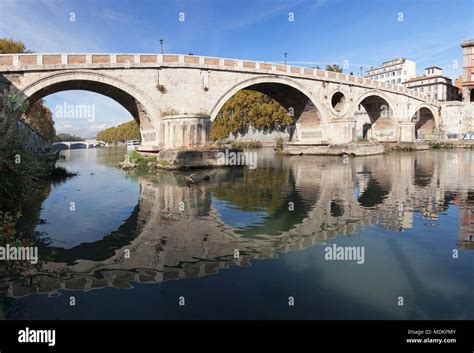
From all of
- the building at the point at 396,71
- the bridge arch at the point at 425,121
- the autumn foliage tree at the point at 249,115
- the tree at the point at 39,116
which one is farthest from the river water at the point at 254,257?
the building at the point at 396,71

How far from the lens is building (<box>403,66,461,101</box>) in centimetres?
6638

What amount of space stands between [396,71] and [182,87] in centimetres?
8096

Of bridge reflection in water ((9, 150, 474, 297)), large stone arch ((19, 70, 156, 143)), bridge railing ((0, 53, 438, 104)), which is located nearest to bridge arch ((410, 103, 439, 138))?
bridge railing ((0, 53, 438, 104))

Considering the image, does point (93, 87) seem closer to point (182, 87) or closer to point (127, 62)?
point (127, 62)

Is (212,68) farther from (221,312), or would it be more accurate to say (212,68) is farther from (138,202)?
(221,312)

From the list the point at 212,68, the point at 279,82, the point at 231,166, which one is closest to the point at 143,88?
the point at 212,68

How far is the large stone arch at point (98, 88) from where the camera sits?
2030 centimetres

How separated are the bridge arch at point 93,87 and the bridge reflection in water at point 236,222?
8131 mm

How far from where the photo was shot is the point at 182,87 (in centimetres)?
2364

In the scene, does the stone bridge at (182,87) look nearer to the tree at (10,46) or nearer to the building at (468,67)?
the tree at (10,46)
